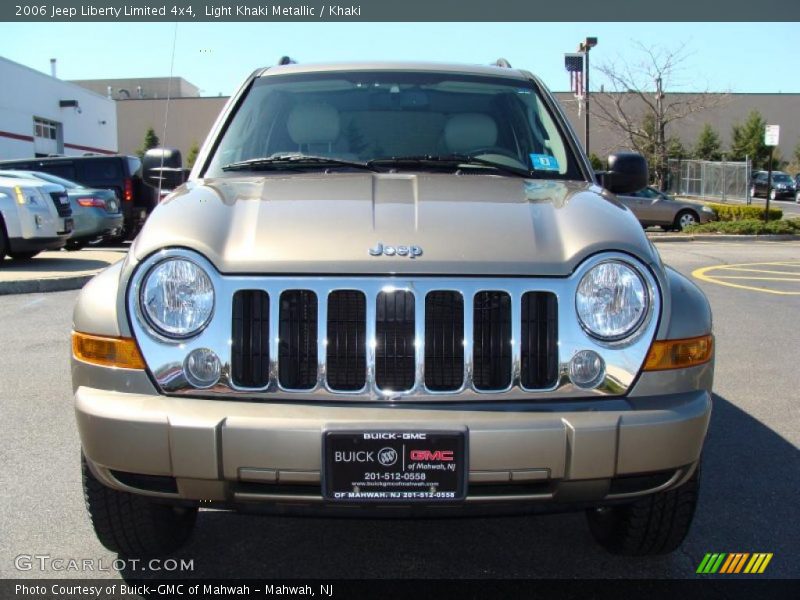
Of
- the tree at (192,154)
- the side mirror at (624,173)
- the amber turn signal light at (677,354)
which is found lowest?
the amber turn signal light at (677,354)

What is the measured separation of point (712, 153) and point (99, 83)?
209ft

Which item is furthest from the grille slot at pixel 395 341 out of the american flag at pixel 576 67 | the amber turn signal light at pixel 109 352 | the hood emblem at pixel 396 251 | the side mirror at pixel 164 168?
the american flag at pixel 576 67

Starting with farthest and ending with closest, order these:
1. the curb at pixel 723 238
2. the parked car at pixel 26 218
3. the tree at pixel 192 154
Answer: the tree at pixel 192 154 < the curb at pixel 723 238 < the parked car at pixel 26 218

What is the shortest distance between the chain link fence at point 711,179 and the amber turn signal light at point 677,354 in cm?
3710

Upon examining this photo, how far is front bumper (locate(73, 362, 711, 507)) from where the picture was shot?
7.70 feet

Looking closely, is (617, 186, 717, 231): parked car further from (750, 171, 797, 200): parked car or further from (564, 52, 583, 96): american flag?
(750, 171, 797, 200): parked car

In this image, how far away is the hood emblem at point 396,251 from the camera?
2539 millimetres

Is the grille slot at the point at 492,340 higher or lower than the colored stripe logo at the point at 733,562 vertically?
higher

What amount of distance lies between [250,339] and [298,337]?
14 centimetres

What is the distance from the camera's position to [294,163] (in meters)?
3.52

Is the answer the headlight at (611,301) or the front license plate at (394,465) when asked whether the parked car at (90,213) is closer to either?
the front license plate at (394,465)

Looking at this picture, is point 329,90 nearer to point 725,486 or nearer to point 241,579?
point 241,579

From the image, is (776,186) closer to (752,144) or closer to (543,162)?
(752,144)

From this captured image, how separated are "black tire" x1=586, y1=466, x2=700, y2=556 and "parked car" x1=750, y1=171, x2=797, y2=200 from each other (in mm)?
46844
